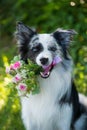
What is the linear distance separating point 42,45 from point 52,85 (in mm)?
498

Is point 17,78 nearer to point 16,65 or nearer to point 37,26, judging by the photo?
point 16,65

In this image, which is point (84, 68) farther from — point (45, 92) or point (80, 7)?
point (45, 92)

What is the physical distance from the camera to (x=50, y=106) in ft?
20.4

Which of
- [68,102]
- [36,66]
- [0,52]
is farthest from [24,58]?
[0,52]

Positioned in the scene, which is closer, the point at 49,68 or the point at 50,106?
the point at 49,68

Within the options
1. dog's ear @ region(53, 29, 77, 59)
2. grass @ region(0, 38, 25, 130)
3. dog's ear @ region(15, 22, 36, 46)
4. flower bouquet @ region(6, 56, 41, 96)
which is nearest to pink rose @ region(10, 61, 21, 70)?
flower bouquet @ region(6, 56, 41, 96)

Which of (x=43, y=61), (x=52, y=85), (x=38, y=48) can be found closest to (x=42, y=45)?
(x=38, y=48)

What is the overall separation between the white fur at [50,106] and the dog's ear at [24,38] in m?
0.31

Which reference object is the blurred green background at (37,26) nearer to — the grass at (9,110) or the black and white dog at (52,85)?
the grass at (9,110)

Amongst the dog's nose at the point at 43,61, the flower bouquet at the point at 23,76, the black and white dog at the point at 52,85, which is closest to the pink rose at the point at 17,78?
the flower bouquet at the point at 23,76

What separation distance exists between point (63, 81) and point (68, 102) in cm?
29

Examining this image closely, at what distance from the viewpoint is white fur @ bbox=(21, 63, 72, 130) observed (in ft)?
20.0

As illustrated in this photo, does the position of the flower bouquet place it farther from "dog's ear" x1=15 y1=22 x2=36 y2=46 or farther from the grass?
the grass

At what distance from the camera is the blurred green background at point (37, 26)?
24.6 feet
